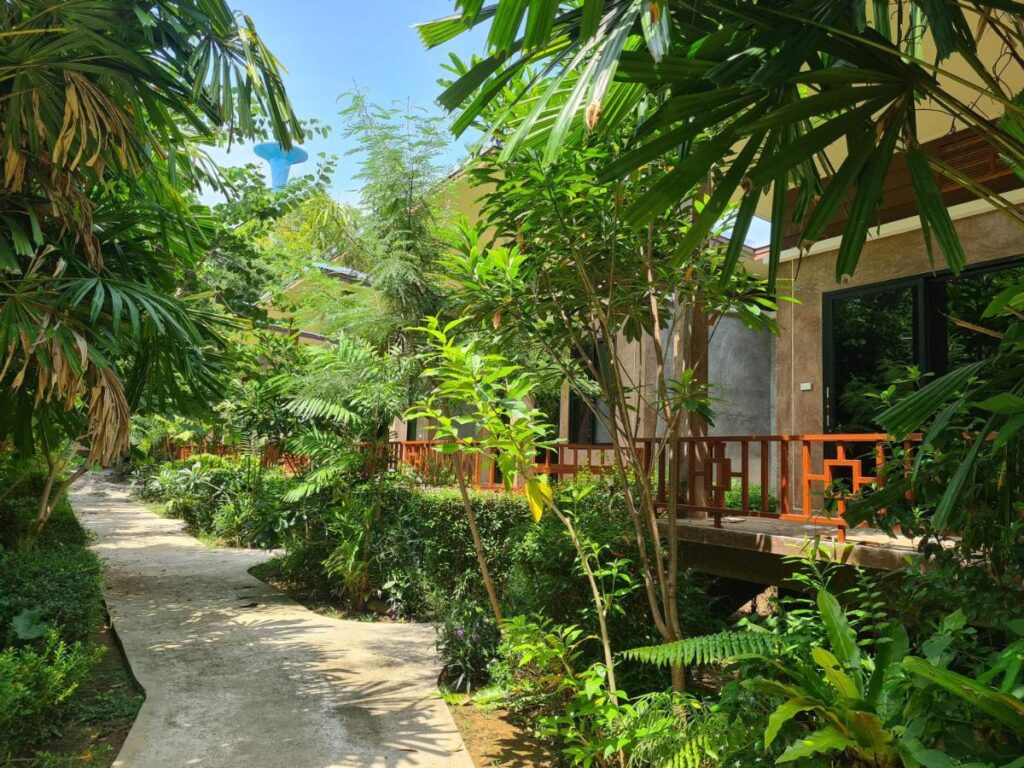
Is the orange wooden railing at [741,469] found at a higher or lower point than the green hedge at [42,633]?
higher

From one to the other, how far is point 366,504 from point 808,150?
22.8 feet

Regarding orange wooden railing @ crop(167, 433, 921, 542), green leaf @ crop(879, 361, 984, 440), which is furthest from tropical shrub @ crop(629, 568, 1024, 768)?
orange wooden railing @ crop(167, 433, 921, 542)

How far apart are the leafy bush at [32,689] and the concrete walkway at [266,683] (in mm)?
504

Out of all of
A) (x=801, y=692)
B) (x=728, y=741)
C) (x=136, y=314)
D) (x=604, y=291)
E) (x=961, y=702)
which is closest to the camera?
(x=961, y=702)

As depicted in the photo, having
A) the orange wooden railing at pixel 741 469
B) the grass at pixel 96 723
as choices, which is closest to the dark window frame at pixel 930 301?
the orange wooden railing at pixel 741 469

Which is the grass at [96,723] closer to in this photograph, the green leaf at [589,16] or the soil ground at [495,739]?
the soil ground at [495,739]

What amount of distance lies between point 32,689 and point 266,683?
5.44ft

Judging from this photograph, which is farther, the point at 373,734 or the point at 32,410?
the point at 32,410

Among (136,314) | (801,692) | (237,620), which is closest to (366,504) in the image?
(237,620)

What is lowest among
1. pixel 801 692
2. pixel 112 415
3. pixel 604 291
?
pixel 801 692

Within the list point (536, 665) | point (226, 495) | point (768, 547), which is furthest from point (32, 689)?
point (226, 495)

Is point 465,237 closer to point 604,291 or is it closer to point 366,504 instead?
point 604,291

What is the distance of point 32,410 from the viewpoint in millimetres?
4727

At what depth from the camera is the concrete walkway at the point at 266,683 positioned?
4102 millimetres
